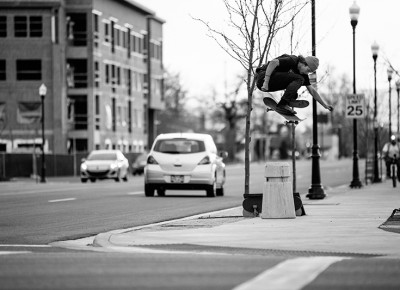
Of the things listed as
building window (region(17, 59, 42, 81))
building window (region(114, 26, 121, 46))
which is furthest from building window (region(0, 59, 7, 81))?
building window (region(114, 26, 121, 46))

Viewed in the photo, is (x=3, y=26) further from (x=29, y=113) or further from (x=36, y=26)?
(x=29, y=113)

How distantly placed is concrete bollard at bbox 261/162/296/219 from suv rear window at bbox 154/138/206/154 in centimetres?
1338

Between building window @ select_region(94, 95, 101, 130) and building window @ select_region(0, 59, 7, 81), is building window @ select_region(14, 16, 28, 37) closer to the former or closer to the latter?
building window @ select_region(0, 59, 7, 81)

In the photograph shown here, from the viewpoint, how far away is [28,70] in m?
83.5

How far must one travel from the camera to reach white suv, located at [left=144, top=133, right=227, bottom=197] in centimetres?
3206

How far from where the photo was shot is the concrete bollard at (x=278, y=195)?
19.2 meters

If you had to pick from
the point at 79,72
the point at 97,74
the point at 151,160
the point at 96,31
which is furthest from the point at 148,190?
the point at 97,74

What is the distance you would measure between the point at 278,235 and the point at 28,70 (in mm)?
69448

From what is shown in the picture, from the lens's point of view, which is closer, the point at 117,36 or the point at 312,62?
the point at 312,62

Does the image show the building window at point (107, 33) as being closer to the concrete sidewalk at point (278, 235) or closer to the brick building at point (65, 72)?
the brick building at point (65, 72)

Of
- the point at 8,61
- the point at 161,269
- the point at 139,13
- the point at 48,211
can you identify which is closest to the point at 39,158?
the point at 8,61

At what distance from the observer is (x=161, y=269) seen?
10.3 meters

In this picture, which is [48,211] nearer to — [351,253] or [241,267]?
[351,253]

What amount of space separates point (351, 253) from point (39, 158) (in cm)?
5863
